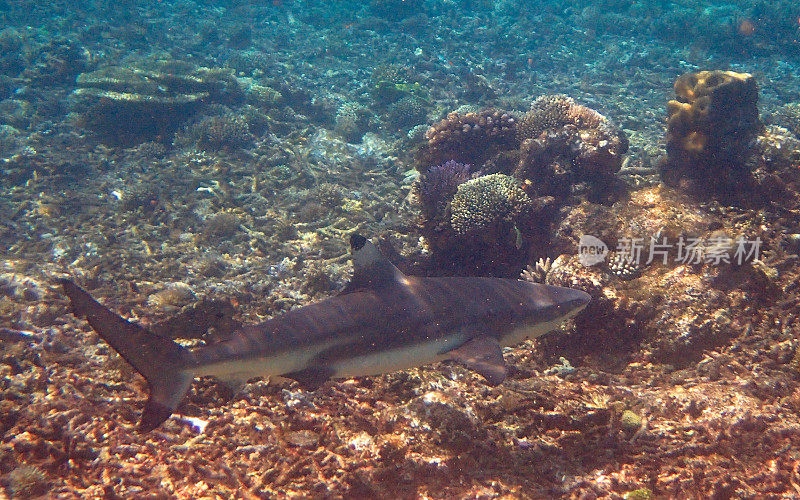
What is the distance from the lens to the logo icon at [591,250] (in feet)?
17.7

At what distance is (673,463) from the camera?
124 inches

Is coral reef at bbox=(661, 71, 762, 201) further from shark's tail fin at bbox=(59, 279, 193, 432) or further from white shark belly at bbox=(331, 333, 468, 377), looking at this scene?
shark's tail fin at bbox=(59, 279, 193, 432)

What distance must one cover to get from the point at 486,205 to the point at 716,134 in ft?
12.1

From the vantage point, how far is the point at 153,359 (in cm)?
306

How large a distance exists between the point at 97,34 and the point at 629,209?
26985mm

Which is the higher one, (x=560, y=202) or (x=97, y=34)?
(x=97, y=34)

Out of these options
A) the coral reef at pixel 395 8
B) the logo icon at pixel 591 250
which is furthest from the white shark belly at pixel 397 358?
the coral reef at pixel 395 8

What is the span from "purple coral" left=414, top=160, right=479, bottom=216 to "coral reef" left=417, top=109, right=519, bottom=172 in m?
1.28

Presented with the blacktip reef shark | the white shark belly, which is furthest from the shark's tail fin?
the white shark belly

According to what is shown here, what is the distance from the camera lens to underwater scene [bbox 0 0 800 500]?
315 cm

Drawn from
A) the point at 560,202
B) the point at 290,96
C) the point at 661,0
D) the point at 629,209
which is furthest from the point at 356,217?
the point at 661,0

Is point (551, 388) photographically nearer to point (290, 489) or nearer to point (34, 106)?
point (290, 489)

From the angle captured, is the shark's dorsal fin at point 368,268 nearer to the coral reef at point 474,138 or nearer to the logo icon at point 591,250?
the logo icon at point 591,250

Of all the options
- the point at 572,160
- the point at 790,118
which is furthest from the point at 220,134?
the point at 790,118
